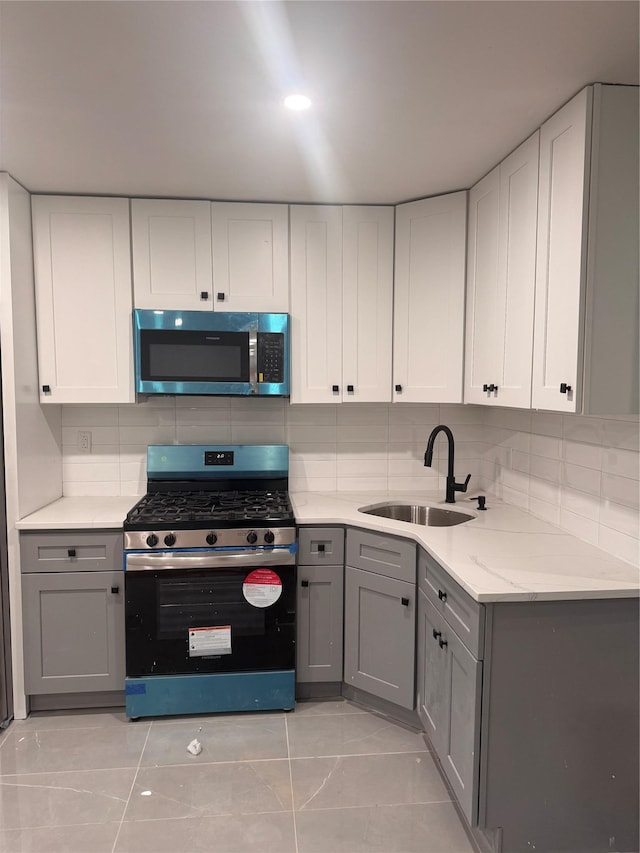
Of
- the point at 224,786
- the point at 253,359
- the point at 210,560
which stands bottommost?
the point at 224,786

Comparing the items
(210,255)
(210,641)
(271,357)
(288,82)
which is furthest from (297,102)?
(210,641)

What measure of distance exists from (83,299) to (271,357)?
3.12 ft

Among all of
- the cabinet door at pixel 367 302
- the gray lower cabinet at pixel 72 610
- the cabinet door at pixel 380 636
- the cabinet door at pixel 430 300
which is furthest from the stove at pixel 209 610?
the cabinet door at pixel 430 300

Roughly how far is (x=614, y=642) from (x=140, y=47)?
2196 mm

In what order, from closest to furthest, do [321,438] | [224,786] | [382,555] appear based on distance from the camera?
[224,786], [382,555], [321,438]

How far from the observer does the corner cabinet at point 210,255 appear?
2.66 metres

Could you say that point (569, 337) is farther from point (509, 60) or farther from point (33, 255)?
point (33, 255)

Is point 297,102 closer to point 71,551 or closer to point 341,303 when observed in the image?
point 341,303

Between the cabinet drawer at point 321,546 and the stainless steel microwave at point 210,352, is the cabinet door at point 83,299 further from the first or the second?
the cabinet drawer at point 321,546

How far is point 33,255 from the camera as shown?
2.61m

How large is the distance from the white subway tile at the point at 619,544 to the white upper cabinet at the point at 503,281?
533 mm

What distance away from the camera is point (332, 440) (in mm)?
3096

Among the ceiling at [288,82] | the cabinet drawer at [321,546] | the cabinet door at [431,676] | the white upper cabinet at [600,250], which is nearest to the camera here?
the ceiling at [288,82]

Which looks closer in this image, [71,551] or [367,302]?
[71,551]
